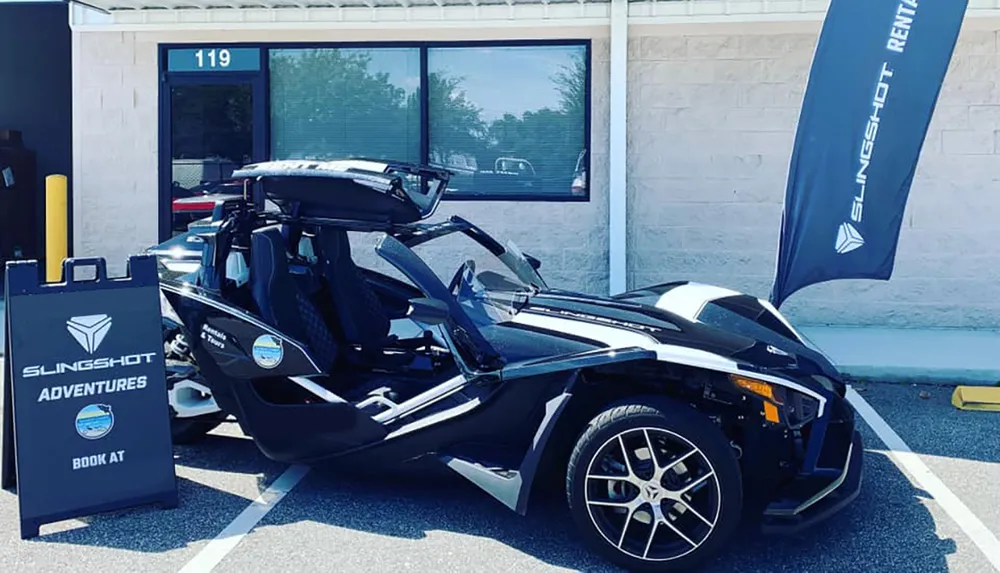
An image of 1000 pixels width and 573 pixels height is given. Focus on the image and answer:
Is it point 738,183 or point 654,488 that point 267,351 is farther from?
point 738,183

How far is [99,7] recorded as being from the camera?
8.77 m

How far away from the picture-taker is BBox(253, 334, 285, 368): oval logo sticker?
442 cm

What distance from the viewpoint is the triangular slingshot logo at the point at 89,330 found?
4148 mm

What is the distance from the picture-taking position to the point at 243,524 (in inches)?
162

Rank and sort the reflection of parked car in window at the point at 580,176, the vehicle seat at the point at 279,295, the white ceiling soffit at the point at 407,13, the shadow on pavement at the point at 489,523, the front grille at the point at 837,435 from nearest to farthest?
1. the shadow on pavement at the point at 489,523
2. the front grille at the point at 837,435
3. the vehicle seat at the point at 279,295
4. the white ceiling soffit at the point at 407,13
5. the reflection of parked car in window at the point at 580,176

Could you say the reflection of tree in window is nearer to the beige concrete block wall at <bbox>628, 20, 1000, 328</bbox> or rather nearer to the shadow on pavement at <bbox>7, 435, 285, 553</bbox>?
the beige concrete block wall at <bbox>628, 20, 1000, 328</bbox>

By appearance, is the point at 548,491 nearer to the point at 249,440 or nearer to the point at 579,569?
the point at 579,569

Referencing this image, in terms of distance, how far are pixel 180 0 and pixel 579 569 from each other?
6853 mm

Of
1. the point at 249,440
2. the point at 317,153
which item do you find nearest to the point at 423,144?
the point at 317,153

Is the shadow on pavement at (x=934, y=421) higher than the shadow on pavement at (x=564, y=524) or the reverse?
higher

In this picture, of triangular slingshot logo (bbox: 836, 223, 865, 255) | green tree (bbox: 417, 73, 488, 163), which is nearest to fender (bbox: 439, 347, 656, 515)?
triangular slingshot logo (bbox: 836, 223, 865, 255)

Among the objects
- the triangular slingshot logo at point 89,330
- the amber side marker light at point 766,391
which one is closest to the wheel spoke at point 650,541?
the amber side marker light at point 766,391

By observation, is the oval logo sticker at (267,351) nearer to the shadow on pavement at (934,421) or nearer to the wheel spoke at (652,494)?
the wheel spoke at (652,494)

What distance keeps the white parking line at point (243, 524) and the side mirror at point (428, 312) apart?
1.22m
